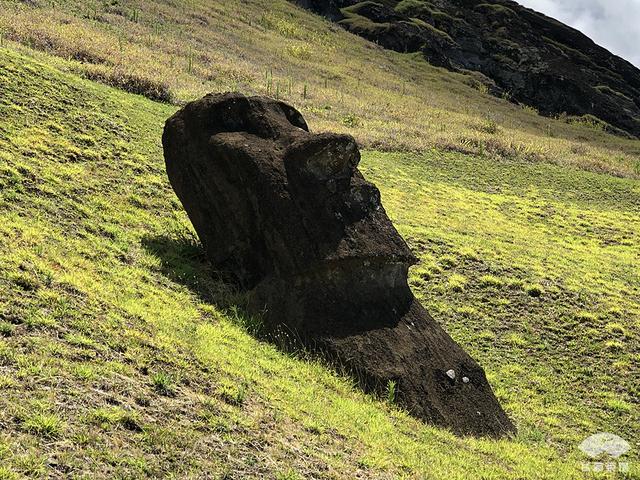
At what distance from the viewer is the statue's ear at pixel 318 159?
12.2m

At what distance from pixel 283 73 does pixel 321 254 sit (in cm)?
4693

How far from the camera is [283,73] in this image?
55125mm

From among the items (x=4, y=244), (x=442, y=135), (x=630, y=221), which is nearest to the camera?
(x=4, y=244)

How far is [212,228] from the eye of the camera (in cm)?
1344

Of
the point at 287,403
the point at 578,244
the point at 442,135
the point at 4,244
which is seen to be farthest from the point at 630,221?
the point at 4,244

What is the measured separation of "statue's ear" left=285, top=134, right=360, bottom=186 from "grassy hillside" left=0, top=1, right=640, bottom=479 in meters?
2.96

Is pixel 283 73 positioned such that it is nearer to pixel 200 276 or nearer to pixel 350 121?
pixel 350 121

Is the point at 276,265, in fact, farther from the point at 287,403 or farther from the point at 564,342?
the point at 564,342

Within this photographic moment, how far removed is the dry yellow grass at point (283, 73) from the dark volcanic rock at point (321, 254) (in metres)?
18.9

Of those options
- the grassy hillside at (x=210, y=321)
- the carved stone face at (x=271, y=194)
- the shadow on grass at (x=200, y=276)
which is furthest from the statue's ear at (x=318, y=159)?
the grassy hillside at (x=210, y=321)

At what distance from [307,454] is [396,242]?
5811 mm

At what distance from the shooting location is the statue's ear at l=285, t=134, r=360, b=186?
12219 millimetres

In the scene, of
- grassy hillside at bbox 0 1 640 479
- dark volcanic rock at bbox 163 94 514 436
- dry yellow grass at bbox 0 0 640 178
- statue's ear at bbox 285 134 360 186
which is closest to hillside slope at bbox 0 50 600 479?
grassy hillside at bbox 0 1 640 479

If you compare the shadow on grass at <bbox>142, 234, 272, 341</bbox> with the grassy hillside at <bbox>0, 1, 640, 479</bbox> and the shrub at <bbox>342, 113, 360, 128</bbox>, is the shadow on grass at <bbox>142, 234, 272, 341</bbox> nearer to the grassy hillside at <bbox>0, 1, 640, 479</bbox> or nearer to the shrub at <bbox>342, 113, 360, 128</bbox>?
the grassy hillside at <bbox>0, 1, 640, 479</bbox>
